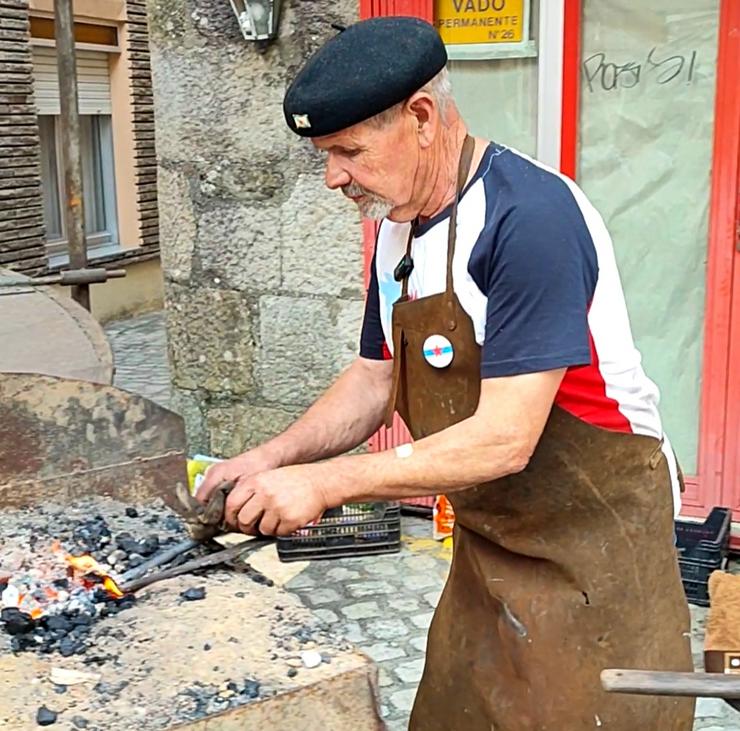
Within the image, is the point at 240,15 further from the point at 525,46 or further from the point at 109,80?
the point at 109,80

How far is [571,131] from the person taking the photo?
4.50 metres

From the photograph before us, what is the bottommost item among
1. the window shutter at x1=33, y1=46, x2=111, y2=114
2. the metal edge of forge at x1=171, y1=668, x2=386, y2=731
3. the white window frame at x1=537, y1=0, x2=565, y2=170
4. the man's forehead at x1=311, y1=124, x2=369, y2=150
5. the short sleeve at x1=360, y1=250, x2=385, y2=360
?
the metal edge of forge at x1=171, y1=668, x2=386, y2=731

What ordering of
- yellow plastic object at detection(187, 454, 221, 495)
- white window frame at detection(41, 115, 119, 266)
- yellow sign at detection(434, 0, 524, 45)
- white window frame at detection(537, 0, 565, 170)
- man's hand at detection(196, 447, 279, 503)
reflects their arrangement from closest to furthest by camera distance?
man's hand at detection(196, 447, 279, 503), white window frame at detection(537, 0, 565, 170), yellow sign at detection(434, 0, 524, 45), yellow plastic object at detection(187, 454, 221, 495), white window frame at detection(41, 115, 119, 266)

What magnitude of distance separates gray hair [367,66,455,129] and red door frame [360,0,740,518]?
2463 mm

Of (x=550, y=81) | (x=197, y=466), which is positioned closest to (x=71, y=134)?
(x=197, y=466)

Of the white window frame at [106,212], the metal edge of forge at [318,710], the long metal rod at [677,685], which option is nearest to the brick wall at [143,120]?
the white window frame at [106,212]

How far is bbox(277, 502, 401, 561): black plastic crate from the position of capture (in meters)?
4.58

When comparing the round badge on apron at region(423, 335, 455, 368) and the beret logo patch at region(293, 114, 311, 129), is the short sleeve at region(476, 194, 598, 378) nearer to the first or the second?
the round badge on apron at region(423, 335, 455, 368)

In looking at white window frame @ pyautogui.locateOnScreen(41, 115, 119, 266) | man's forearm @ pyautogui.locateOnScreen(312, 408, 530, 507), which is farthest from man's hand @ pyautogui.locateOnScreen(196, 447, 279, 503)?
white window frame @ pyautogui.locateOnScreen(41, 115, 119, 266)

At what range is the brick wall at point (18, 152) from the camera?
9695 millimetres

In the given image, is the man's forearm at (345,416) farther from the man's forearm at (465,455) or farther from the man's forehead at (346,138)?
the man's forehead at (346,138)

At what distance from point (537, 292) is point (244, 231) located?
338 cm

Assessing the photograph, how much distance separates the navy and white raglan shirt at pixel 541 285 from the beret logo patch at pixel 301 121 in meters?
0.30

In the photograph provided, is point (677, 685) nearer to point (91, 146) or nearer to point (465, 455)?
point (465, 455)
